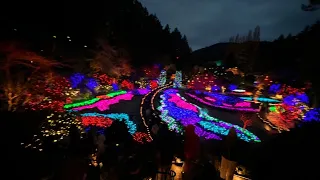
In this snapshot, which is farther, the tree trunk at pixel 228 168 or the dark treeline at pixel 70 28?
the dark treeline at pixel 70 28

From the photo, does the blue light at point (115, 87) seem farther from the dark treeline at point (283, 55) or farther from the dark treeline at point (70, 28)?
the dark treeline at point (283, 55)

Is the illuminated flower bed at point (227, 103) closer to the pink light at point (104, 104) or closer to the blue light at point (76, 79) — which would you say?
the pink light at point (104, 104)

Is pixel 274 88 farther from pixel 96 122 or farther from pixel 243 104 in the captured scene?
pixel 96 122

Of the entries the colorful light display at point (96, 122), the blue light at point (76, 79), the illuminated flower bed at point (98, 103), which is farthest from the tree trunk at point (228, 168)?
the blue light at point (76, 79)

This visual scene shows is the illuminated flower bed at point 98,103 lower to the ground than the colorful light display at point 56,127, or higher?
lower

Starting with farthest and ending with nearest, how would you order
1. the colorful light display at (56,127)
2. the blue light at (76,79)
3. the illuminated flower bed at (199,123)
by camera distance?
the blue light at (76,79) < the illuminated flower bed at (199,123) < the colorful light display at (56,127)

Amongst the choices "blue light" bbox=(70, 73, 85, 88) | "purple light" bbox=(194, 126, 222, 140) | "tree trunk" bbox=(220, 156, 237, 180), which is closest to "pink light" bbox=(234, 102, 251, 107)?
"purple light" bbox=(194, 126, 222, 140)

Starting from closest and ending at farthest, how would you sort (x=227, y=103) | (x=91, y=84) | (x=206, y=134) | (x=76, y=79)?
1. (x=206, y=134)
2. (x=76, y=79)
3. (x=91, y=84)
4. (x=227, y=103)

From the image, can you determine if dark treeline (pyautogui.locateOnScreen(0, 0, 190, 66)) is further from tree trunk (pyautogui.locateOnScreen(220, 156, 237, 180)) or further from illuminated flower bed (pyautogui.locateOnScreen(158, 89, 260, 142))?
tree trunk (pyautogui.locateOnScreen(220, 156, 237, 180))

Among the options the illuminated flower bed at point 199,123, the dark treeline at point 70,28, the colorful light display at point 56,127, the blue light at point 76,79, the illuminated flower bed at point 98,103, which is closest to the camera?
the colorful light display at point 56,127

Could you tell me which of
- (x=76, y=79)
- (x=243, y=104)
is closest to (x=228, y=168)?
(x=76, y=79)

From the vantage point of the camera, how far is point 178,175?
3758 mm

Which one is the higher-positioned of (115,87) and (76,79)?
(76,79)

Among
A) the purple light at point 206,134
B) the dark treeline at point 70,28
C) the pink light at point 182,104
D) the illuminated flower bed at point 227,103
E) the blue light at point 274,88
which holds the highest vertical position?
the dark treeline at point 70,28
